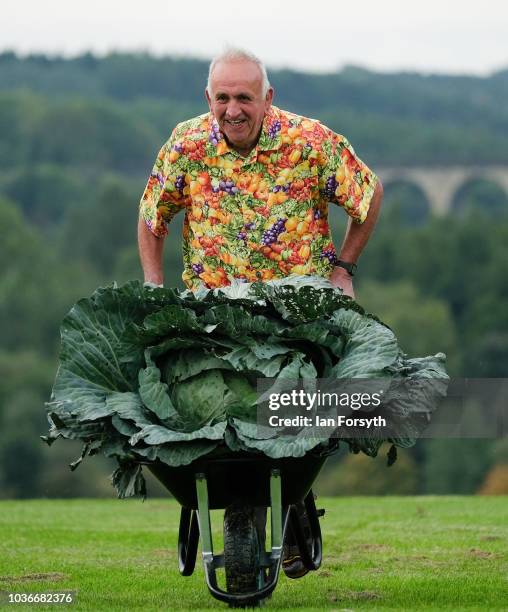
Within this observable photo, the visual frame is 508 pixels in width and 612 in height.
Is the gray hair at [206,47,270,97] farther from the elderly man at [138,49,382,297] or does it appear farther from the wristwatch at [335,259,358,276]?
the wristwatch at [335,259,358,276]

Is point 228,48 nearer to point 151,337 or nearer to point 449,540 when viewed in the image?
point 151,337

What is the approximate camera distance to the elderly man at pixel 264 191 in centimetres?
874

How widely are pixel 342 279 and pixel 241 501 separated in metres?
1.48

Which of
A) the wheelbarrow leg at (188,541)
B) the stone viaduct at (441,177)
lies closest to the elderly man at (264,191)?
→ the wheelbarrow leg at (188,541)

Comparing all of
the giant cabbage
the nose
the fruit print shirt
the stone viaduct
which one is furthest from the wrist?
the stone viaduct

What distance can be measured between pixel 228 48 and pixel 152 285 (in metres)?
1.18

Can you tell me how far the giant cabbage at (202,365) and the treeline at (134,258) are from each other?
44.6 feet

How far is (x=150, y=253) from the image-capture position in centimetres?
913

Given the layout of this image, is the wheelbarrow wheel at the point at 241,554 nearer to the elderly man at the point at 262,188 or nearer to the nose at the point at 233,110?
the elderly man at the point at 262,188

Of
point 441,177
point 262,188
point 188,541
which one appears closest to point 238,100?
point 262,188

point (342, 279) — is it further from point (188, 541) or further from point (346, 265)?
point (188, 541)

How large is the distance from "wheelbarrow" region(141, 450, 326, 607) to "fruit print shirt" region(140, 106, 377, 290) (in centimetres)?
123

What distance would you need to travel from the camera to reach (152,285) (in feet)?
26.7

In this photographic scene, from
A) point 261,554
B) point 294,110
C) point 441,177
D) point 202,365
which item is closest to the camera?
point 202,365
